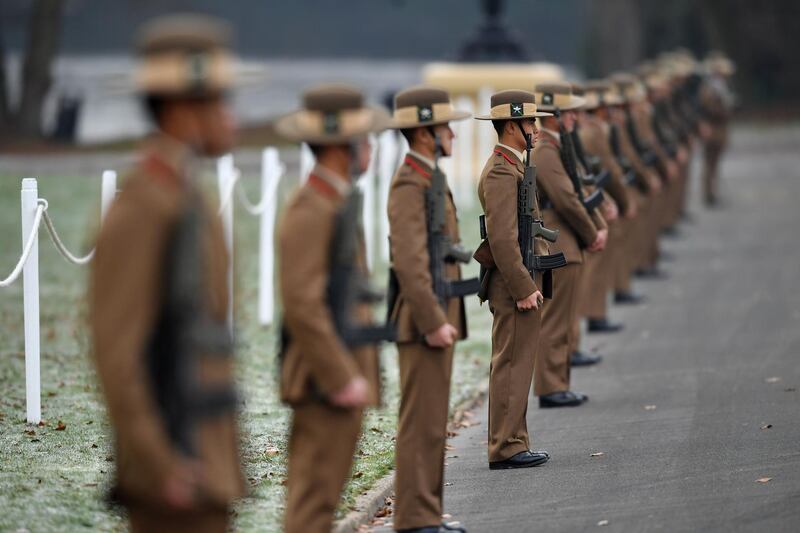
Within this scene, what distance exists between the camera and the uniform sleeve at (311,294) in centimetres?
634

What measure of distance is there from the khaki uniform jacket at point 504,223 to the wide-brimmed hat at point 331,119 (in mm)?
2948

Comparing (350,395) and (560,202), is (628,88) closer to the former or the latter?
(560,202)

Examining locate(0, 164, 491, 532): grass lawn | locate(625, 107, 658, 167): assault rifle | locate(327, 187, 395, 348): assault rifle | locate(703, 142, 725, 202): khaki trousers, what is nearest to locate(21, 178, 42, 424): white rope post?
locate(0, 164, 491, 532): grass lawn

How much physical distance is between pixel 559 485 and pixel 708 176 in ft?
61.2

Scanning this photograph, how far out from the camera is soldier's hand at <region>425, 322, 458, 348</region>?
7910mm

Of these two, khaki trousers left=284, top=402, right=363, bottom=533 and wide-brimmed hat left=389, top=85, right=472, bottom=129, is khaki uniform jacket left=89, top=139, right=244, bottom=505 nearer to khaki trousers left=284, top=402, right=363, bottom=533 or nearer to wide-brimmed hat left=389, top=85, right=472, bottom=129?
khaki trousers left=284, top=402, right=363, bottom=533

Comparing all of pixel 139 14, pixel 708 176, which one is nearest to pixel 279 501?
pixel 708 176

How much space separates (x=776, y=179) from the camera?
32.6 metres

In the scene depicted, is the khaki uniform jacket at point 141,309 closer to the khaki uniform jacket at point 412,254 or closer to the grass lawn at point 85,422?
the khaki uniform jacket at point 412,254

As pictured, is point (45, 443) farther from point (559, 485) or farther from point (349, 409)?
point (349, 409)

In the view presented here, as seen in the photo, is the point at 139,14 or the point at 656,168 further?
the point at 139,14

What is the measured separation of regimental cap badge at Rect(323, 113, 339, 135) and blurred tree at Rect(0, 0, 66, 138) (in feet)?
111

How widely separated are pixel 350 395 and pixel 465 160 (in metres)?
20.9

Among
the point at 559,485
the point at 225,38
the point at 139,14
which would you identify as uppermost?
the point at 139,14
